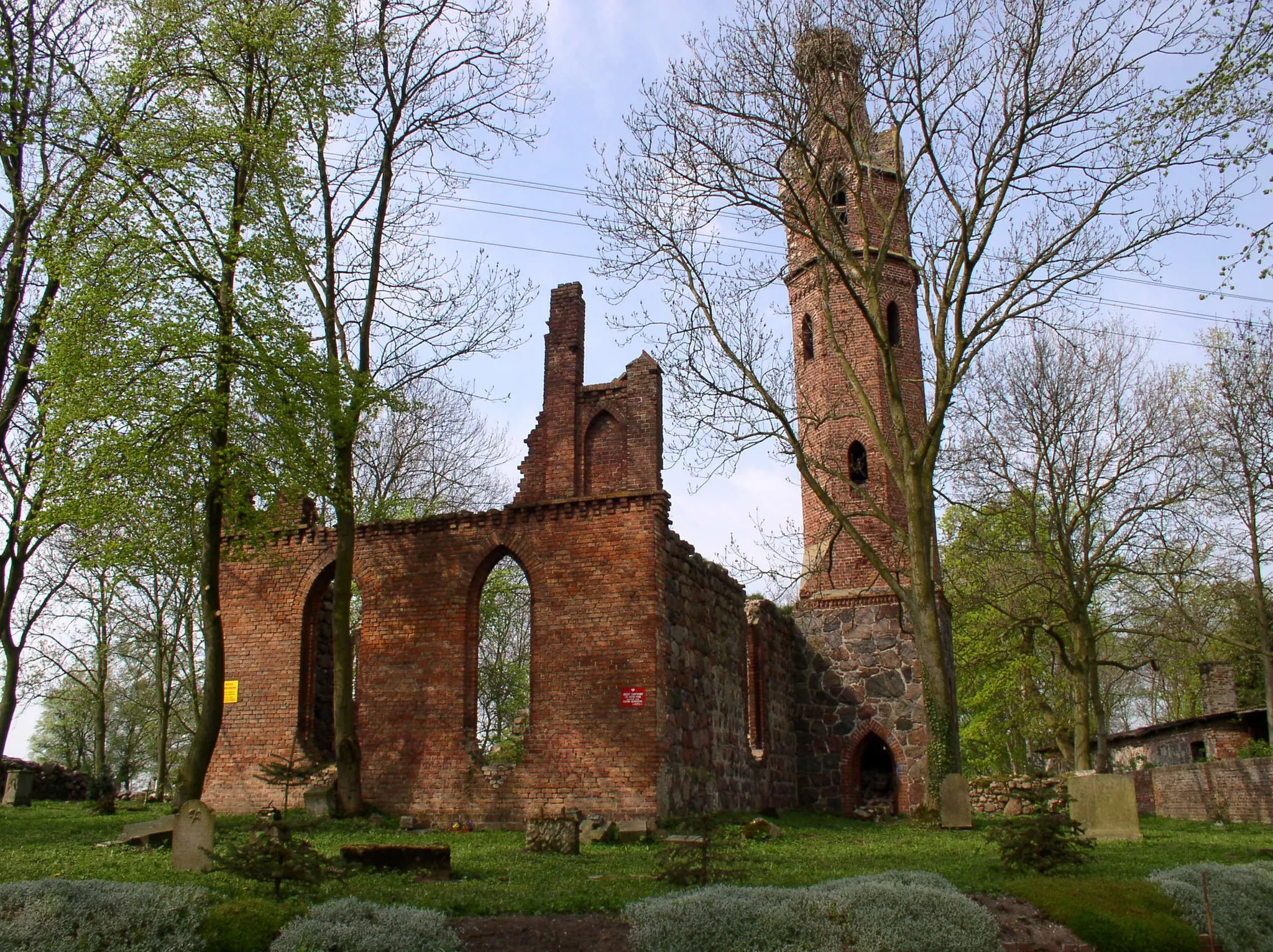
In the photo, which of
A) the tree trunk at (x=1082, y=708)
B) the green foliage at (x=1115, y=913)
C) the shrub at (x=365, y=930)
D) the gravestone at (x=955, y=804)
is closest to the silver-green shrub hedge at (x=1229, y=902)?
the green foliage at (x=1115, y=913)

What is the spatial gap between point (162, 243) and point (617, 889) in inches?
414

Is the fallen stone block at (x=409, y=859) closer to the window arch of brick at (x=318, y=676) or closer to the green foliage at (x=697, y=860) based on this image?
the green foliage at (x=697, y=860)

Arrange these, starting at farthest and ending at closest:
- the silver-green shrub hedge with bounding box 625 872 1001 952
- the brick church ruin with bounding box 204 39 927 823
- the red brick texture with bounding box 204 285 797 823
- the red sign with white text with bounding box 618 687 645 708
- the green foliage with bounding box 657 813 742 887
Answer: the brick church ruin with bounding box 204 39 927 823
the red brick texture with bounding box 204 285 797 823
the red sign with white text with bounding box 618 687 645 708
the green foliage with bounding box 657 813 742 887
the silver-green shrub hedge with bounding box 625 872 1001 952

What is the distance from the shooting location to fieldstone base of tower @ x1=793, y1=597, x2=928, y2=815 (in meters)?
20.9

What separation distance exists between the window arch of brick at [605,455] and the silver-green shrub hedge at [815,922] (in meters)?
13.2

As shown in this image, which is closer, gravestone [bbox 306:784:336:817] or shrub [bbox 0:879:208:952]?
shrub [bbox 0:879:208:952]

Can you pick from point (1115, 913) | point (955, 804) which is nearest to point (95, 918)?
point (1115, 913)

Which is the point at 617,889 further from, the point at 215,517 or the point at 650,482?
the point at 650,482

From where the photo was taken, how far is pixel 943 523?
125 ft

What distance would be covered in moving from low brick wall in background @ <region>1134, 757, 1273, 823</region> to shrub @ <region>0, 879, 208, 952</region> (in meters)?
21.2

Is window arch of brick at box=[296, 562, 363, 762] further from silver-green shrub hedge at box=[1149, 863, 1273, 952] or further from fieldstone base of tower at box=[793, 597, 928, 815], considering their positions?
silver-green shrub hedge at box=[1149, 863, 1273, 952]

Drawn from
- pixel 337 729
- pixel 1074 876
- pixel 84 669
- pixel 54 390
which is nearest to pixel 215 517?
pixel 54 390

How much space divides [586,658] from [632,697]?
2.95 feet

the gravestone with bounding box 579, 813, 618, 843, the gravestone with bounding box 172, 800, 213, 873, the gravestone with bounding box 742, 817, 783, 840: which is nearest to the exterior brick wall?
the gravestone with bounding box 742, 817, 783, 840
